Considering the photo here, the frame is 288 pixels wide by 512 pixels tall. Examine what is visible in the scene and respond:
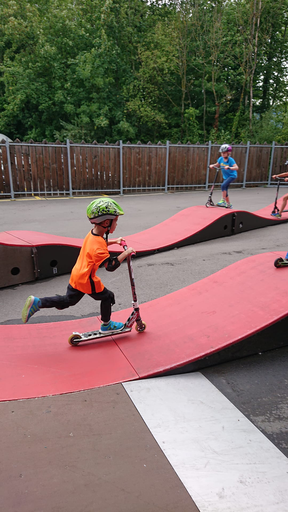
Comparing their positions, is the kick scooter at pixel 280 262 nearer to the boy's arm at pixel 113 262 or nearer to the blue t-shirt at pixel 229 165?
the boy's arm at pixel 113 262

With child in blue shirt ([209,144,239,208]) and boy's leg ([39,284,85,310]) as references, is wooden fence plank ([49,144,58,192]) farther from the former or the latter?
boy's leg ([39,284,85,310])

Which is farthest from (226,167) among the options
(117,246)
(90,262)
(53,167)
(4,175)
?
(4,175)

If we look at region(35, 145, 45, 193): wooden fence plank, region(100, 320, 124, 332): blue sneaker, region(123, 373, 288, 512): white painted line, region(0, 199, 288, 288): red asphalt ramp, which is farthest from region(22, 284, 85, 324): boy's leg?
region(35, 145, 45, 193): wooden fence plank

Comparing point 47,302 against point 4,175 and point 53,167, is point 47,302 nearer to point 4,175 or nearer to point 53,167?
point 4,175

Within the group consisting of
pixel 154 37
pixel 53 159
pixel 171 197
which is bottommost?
pixel 171 197

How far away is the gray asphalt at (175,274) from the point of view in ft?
10.8

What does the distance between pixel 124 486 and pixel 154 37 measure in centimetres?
3138

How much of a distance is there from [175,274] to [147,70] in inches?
1016

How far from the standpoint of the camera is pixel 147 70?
27.8 m

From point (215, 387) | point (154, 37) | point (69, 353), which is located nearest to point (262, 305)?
point (215, 387)

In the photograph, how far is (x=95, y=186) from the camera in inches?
715

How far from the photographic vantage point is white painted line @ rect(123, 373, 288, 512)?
218cm

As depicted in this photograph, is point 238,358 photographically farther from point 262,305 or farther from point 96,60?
point 96,60

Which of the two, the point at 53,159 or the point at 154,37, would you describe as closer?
the point at 53,159
